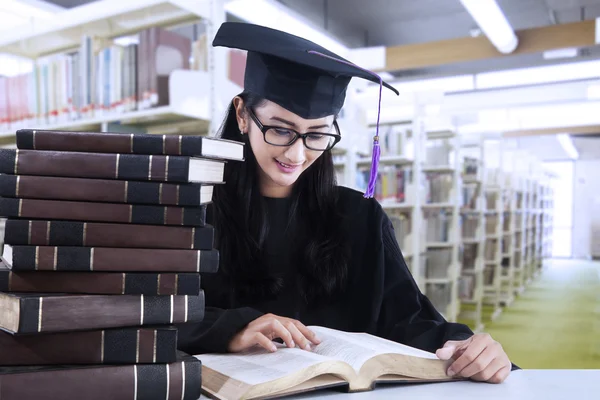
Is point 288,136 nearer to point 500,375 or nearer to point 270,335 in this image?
point 270,335

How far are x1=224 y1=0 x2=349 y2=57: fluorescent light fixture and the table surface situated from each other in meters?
2.47

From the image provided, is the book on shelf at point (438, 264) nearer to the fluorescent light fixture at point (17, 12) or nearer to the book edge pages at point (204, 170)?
the fluorescent light fixture at point (17, 12)

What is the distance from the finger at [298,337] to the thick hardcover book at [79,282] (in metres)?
0.32

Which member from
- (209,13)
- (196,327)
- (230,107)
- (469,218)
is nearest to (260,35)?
(230,107)

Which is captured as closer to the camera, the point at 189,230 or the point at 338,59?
the point at 189,230

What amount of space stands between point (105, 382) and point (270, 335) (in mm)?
352

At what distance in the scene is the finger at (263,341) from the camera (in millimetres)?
921

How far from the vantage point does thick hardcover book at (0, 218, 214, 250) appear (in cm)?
68

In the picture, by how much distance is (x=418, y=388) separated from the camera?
0.87m

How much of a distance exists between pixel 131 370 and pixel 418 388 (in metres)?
0.43

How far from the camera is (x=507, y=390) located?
2.82ft

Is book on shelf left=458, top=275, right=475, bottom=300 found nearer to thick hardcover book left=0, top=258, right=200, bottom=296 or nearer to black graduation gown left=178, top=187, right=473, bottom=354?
black graduation gown left=178, top=187, right=473, bottom=354

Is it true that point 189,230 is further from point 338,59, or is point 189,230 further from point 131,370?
point 338,59

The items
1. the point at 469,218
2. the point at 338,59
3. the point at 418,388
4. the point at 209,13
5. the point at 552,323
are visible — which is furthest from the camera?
the point at 469,218
